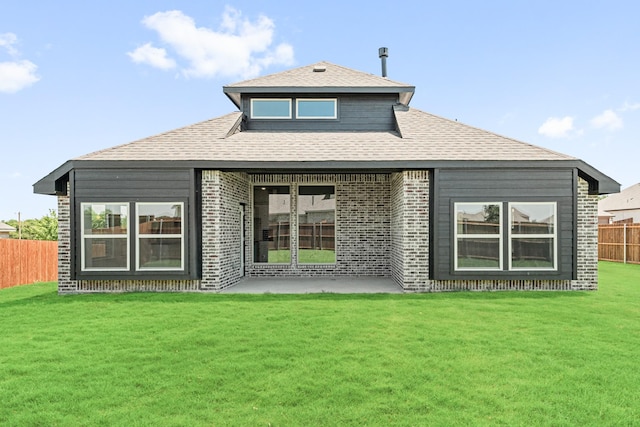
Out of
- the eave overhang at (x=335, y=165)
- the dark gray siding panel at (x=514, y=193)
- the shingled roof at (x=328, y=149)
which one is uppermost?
the shingled roof at (x=328, y=149)

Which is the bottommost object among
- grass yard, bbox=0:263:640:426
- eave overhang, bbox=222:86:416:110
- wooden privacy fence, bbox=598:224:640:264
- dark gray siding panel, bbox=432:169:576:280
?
grass yard, bbox=0:263:640:426

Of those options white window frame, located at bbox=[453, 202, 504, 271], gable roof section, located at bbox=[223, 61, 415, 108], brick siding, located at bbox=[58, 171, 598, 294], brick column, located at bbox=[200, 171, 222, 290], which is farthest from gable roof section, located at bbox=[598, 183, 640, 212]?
brick column, located at bbox=[200, 171, 222, 290]

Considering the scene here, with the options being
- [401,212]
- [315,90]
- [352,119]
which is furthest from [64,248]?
[352,119]

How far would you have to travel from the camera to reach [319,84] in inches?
484

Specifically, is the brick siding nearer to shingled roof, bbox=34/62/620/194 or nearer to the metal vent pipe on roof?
shingled roof, bbox=34/62/620/194

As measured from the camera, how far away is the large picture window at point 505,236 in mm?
9234

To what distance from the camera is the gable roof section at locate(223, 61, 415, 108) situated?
1211cm

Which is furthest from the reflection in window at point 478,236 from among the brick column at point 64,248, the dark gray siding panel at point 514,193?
the brick column at point 64,248

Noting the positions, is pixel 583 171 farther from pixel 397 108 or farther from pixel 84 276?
pixel 84 276

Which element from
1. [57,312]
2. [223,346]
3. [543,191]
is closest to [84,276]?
[57,312]

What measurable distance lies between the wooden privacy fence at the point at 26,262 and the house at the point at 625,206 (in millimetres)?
36963

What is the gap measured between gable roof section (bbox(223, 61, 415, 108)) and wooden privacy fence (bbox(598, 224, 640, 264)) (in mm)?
12592

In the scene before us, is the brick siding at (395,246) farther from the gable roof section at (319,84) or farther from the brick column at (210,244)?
the gable roof section at (319,84)

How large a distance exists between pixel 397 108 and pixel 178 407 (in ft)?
35.7
